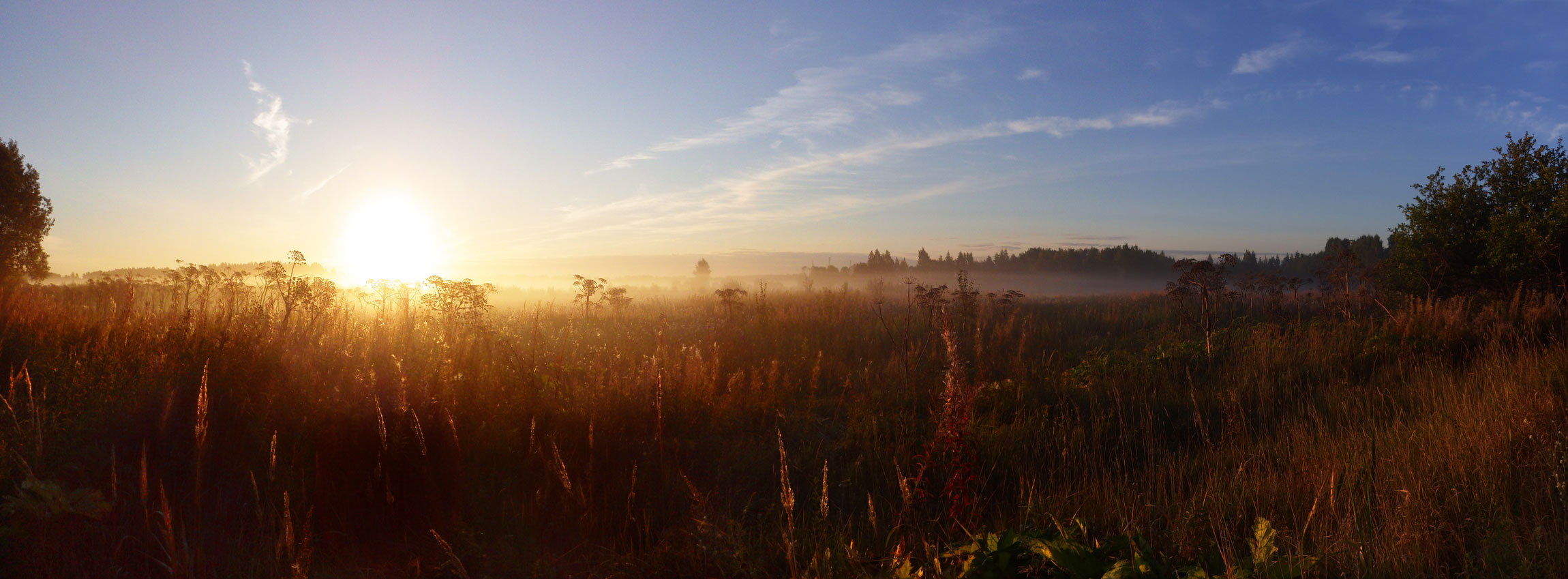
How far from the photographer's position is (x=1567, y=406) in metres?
4.43

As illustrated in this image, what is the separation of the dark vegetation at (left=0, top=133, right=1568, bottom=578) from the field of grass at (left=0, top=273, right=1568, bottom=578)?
0.03 metres

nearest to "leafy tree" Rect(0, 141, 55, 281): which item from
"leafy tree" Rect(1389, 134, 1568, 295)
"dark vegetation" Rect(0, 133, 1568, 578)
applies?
"dark vegetation" Rect(0, 133, 1568, 578)

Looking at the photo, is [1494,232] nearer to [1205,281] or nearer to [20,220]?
[1205,281]

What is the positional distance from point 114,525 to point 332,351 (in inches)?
91.5

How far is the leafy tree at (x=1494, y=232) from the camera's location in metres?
9.51

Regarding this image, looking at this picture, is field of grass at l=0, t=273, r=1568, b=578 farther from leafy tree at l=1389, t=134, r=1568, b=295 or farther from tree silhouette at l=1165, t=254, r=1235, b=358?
leafy tree at l=1389, t=134, r=1568, b=295

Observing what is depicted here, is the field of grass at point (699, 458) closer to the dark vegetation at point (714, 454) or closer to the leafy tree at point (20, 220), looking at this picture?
the dark vegetation at point (714, 454)

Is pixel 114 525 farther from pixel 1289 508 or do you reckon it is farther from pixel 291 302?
pixel 1289 508

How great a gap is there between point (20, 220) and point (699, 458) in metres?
20.0

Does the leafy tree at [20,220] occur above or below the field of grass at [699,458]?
above

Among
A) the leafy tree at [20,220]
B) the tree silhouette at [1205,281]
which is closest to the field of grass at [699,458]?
the tree silhouette at [1205,281]

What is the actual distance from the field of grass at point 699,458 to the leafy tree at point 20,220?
36.6 ft

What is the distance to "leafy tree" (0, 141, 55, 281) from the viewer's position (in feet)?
45.1

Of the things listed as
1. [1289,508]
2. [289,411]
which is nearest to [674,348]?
[289,411]
